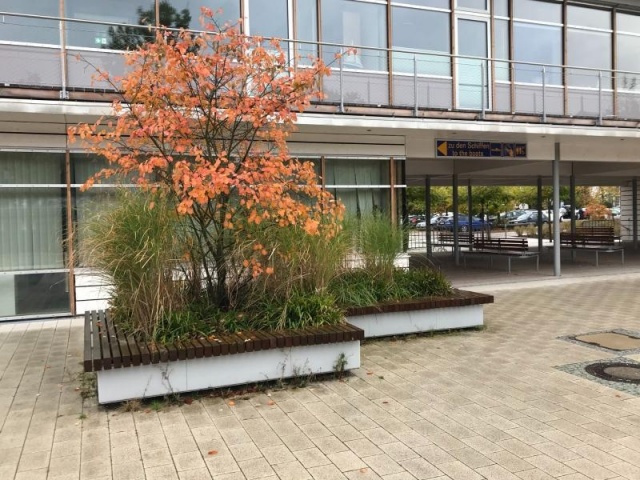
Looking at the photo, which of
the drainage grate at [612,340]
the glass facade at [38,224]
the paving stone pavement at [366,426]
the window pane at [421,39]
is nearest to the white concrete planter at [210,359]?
the paving stone pavement at [366,426]

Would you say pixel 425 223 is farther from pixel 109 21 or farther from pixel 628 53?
pixel 109 21

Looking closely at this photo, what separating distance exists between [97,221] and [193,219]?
101cm

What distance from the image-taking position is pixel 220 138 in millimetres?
6426

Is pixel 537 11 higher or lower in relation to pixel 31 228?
higher

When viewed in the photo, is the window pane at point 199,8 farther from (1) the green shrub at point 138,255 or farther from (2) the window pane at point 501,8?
(2) the window pane at point 501,8

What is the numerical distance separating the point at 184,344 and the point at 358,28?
368 inches

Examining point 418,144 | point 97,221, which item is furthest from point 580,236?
point 97,221

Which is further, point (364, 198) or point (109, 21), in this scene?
point (364, 198)

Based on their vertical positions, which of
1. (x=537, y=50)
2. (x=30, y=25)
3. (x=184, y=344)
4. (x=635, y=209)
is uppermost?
(x=537, y=50)

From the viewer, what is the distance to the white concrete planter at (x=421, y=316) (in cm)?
742

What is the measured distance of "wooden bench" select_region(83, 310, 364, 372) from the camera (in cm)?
499

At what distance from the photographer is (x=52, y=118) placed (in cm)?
930

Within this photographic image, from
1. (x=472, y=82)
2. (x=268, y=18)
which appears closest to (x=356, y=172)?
(x=472, y=82)

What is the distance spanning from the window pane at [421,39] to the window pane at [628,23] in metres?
5.80
